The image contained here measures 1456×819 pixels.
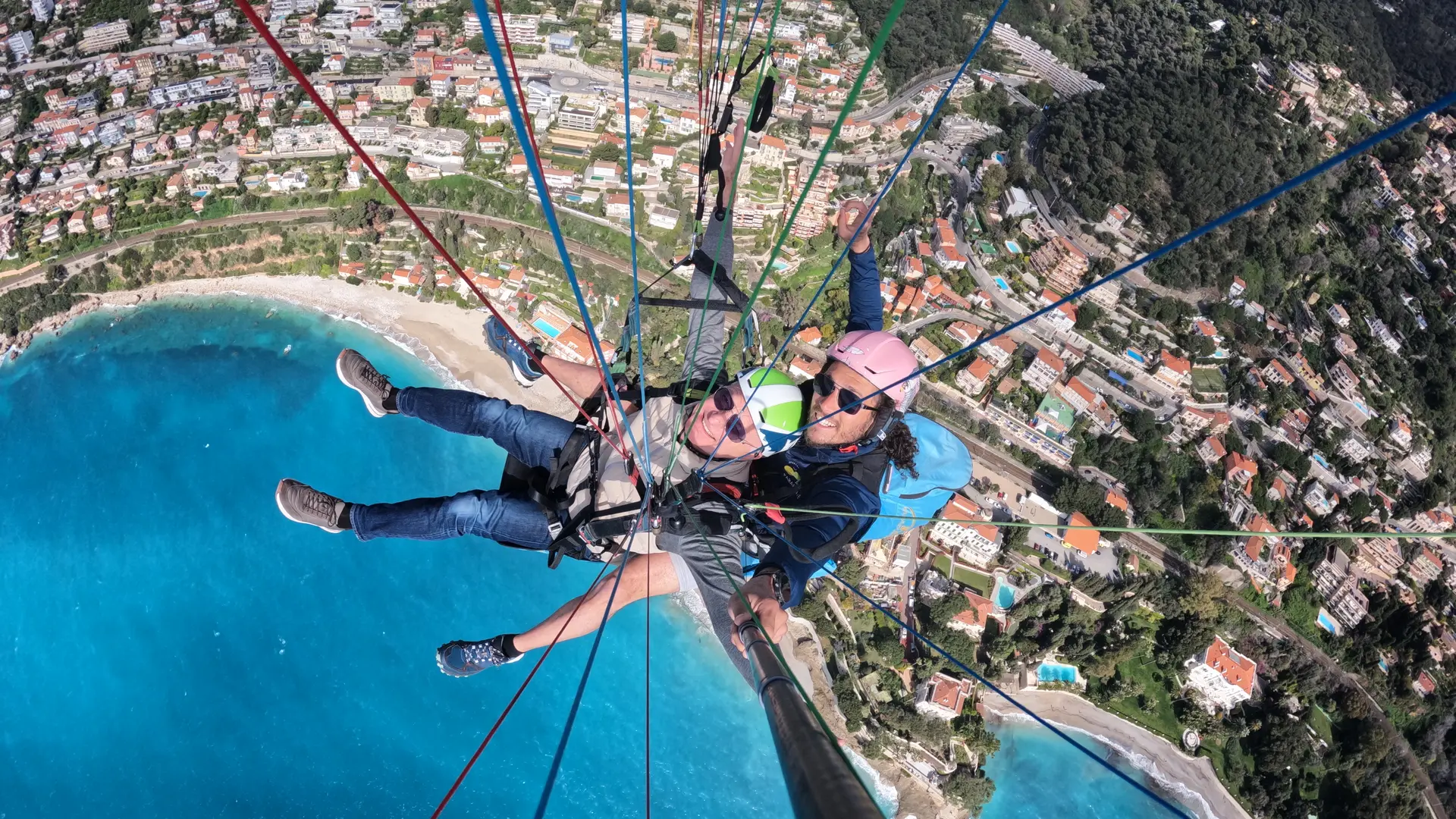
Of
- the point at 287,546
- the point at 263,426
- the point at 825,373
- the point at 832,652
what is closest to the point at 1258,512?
the point at 832,652

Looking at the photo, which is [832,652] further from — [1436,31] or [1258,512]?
[1436,31]

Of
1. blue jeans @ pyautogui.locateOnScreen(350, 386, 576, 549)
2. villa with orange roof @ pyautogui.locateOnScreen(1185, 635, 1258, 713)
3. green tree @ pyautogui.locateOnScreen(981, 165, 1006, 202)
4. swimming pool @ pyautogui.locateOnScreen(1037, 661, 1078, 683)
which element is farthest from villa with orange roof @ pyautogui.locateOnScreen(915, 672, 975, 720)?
green tree @ pyautogui.locateOnScreen(981, 165, 1006, 202)

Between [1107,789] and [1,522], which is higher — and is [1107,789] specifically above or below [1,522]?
below

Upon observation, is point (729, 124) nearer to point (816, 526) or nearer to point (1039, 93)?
point (816, 526)

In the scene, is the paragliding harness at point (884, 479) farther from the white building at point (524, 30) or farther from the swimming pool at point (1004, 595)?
the white building at point (524, 30)

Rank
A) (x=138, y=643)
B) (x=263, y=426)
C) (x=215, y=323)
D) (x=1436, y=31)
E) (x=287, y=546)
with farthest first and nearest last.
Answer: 1. (x=1436, y=31)
2. (x=215, y=323)
3. (x=263, y=426)
4. (x=287, y=546)
5. (x=138, y=643)

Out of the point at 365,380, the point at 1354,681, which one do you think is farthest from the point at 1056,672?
the point at 365,380
